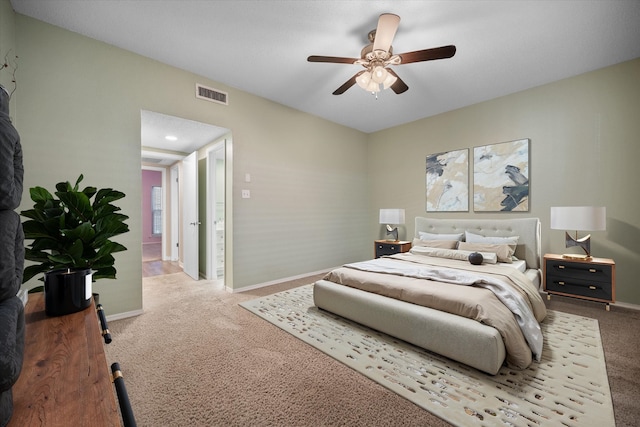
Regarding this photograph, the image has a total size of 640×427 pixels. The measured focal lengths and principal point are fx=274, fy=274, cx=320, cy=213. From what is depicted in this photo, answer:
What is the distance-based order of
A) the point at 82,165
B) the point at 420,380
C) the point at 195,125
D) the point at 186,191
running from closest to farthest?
1. the point at 420,380
2. the point at 82,165
3. the point at 195,125
4. the point at 186,191

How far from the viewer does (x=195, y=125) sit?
3475 mm

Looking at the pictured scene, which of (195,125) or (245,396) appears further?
(195,125)

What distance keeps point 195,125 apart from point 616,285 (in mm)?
5346

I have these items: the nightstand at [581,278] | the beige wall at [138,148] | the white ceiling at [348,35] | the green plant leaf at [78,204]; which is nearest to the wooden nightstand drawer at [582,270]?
the nightstand at [581,278]

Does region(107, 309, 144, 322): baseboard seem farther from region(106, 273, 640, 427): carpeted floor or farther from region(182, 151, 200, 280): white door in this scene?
region(182, 151, 200, 280): white door

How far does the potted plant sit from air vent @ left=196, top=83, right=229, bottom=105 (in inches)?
90.0

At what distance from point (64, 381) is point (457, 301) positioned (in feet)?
6.99

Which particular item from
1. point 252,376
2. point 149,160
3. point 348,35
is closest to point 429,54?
point 348,35

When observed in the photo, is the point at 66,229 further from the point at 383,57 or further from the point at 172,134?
the point at 172,134

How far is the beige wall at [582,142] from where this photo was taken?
3.04 metres

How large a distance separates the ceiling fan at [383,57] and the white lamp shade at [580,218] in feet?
7.35

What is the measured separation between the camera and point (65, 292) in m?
1.23

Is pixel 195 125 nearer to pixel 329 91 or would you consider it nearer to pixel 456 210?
pixel 329 91

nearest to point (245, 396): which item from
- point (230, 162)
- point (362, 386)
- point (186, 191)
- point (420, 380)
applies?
point (362, 386)
